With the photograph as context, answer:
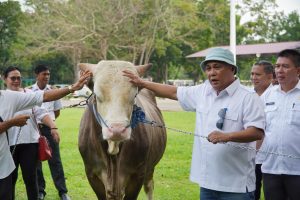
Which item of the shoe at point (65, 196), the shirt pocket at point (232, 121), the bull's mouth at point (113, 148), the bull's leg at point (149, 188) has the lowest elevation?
the shoe at point (65, 196)

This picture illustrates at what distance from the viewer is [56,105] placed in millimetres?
7535

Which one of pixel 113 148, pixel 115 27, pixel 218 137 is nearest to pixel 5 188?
pixel 113 148

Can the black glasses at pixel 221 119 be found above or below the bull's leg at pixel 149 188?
above

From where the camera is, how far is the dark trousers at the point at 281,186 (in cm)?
407

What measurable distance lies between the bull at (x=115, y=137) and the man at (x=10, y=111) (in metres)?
0.30

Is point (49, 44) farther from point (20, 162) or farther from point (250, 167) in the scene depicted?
point (250, 167)

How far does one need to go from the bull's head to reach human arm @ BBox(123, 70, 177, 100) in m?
0.04

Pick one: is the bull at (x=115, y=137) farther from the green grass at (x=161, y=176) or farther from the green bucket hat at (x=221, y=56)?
the green grass at (x=161, y=176)

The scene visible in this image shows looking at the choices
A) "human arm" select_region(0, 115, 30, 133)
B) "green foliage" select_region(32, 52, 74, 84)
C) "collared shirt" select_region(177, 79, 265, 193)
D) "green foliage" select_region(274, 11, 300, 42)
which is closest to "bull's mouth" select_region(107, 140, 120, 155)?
"human arm" select_region(0, 115, 30, 133)

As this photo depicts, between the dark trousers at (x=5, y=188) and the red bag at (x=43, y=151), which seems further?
the red bag at (x=43, y=151)

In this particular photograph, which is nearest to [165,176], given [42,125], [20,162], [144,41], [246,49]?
[42,125]

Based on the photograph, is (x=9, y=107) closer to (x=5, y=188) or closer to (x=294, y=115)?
(x=5, y=188)

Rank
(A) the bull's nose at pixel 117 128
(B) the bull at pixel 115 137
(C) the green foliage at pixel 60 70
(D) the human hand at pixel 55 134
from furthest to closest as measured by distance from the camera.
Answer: (C) the green foliage at pixel 60 70 → (D) the human hand at pixel 55 134 → (B) the bull at pixel 115 137 → (A) the bull's nose at pixel 117 128

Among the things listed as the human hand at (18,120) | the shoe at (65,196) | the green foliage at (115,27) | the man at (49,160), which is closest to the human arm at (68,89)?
the human hand at (18,120)
